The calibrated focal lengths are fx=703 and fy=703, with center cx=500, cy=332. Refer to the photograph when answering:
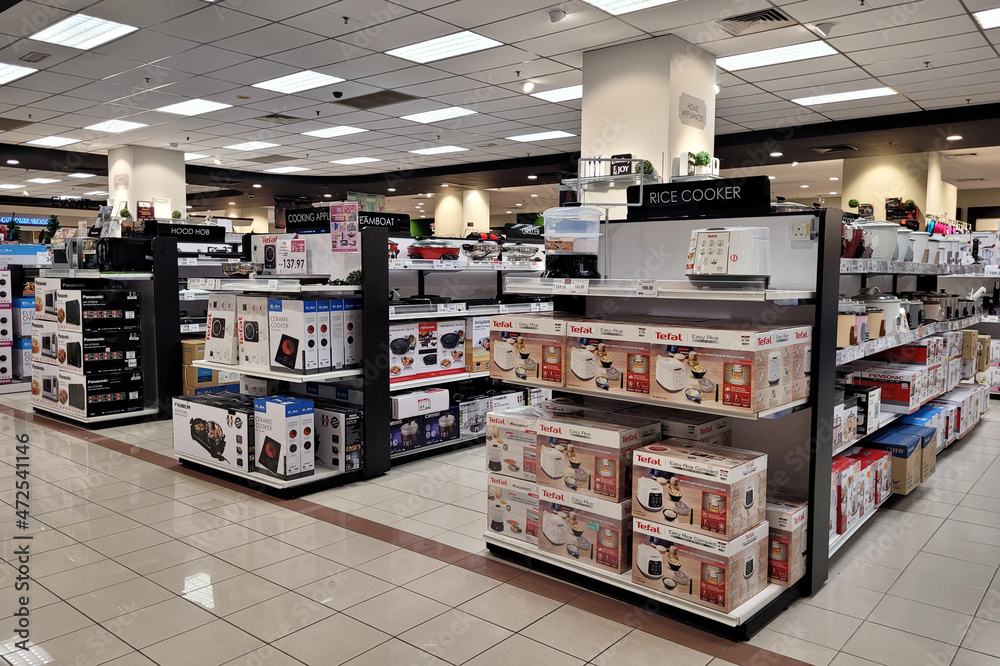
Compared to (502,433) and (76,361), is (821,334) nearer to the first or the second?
(502,433)

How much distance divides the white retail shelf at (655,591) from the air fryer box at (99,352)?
194 inches

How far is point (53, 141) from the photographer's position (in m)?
12.0

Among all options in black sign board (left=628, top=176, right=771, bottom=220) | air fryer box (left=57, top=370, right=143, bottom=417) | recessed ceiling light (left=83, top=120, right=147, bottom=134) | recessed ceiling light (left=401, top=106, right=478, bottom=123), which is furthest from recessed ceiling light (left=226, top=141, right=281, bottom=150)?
black sign board (left=628, top=176, right=771, bottom=220)

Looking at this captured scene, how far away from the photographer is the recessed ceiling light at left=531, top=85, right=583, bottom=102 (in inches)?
330

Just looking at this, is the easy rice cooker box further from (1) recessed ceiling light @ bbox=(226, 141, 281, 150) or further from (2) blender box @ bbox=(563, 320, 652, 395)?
(1) recessed ceiling light @ bbox=(226, 141, 281, 150)

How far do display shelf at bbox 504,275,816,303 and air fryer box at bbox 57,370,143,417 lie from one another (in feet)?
16.4

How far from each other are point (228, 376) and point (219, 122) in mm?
4639

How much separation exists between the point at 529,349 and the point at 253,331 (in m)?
2.47

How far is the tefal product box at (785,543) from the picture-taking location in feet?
10.2

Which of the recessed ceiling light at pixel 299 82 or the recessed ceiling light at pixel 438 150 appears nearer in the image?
the recessed ceiling light at pixel 299 82

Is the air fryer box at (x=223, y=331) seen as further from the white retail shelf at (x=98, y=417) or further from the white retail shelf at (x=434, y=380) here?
the white retail shelf at (x=98, y=417)

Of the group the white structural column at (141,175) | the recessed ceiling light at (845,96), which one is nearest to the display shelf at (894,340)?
the recessed ceiling light at (845,96)

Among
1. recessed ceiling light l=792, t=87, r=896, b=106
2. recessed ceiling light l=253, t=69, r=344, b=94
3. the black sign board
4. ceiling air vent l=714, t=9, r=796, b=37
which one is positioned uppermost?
recessed ceiling light l=253, t=69, r=344, b=94

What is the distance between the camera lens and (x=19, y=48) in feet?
22.7
